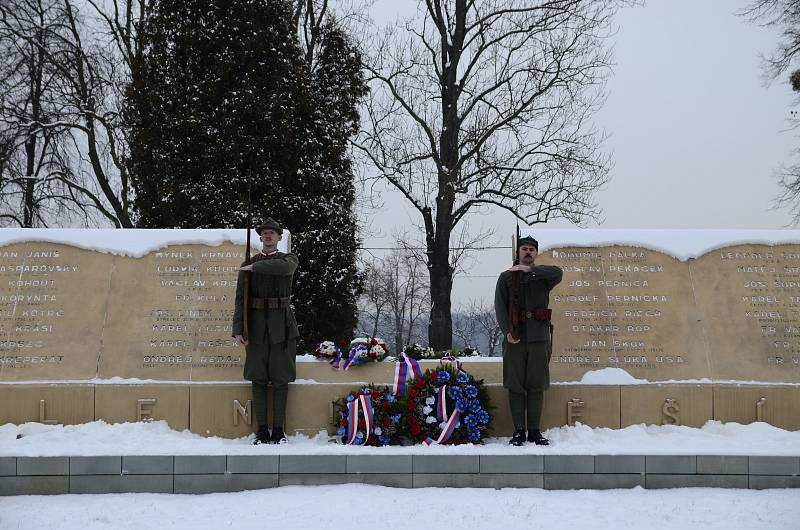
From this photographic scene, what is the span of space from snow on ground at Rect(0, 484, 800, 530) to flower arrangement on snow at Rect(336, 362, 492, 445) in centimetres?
68

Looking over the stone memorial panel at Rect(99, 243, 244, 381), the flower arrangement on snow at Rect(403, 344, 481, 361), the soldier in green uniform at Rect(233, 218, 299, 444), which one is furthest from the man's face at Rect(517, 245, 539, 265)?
the stone memorial panel at Rect(99, 243, 244, 381)

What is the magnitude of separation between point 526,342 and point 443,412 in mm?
895

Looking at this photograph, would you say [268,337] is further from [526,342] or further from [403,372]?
[526,342]

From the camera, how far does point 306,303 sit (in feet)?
45.8

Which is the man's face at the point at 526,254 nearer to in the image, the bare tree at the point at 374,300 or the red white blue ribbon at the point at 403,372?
the red white blue ribbon at the point at 403,372

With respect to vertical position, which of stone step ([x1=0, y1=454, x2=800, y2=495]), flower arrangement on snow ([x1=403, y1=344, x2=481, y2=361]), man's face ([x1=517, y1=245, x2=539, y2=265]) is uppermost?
man's face ([x1=517, y1=245, x2=539, y2=265])

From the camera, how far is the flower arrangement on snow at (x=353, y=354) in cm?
663

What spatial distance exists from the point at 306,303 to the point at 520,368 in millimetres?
8346

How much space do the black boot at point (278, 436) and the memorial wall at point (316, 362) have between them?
28cm

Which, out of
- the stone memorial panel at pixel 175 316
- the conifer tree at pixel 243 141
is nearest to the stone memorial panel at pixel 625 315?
the stone memorial panel at pixel 175 316

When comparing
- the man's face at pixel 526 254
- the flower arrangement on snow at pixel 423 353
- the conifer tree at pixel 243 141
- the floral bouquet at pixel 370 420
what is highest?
the conifer tree at pixel 243 141

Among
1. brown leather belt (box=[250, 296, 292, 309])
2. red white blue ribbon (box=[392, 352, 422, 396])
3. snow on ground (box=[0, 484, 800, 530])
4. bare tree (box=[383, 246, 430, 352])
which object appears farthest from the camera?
bare tree (box=[383, 246, 430, 352])

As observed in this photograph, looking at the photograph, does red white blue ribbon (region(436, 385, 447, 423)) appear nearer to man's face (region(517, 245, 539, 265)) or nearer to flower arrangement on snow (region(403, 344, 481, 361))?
flower arrangement on snow (region(403, 344, 481, 361))

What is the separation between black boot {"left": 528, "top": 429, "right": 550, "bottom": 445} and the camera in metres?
5.96
